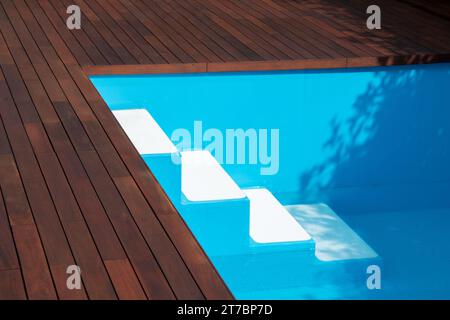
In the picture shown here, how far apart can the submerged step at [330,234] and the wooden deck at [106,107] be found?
2.73ft

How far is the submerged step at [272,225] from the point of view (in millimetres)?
4645

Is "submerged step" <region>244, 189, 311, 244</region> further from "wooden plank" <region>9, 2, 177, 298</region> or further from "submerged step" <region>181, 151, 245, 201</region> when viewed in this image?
"wooden plank" <region>9, 2, 177, 298</region>

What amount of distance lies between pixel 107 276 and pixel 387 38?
3.36 metres

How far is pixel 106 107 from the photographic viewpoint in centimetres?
446

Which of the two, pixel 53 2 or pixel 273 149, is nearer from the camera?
pixel 273 149

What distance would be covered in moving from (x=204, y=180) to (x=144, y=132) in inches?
15.3

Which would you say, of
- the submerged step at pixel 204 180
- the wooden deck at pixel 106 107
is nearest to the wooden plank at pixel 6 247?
the wooden deck at pixel 106 107

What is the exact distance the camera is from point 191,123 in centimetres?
544

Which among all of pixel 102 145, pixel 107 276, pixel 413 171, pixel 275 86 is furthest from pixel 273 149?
pixel 107 276

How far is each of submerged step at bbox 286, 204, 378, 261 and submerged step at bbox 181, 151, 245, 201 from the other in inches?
27.1

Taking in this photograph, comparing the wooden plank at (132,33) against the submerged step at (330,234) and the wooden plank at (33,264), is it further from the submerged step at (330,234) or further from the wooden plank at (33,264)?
the wooden plank at (33,264)

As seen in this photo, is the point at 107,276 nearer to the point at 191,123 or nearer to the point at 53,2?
the point at 191,123

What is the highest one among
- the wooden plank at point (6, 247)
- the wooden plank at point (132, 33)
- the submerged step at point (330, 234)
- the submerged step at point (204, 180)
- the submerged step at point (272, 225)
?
the wooden plank at point (6, 247)

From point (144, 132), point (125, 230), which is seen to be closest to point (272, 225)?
point (144, 132)
